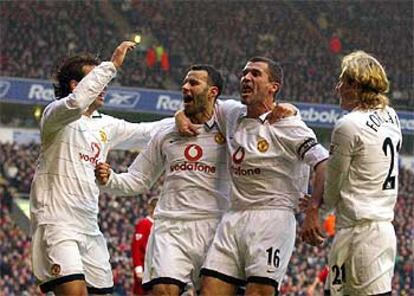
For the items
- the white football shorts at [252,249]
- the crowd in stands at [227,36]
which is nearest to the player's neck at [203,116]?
the white football shorts at [252,249]

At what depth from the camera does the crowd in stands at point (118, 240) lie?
1878 cm

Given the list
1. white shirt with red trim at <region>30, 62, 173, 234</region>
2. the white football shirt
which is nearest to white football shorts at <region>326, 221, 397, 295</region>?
the white football shirt

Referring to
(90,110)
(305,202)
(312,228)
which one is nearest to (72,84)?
(90,110)

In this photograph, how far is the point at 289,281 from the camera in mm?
19812

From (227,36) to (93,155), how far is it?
26271 millimetres

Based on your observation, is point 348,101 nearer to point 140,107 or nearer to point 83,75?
point 83,75

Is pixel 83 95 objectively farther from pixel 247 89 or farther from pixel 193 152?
pixel 247 89

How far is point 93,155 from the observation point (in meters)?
Answer: 7.17

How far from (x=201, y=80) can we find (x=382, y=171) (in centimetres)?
156

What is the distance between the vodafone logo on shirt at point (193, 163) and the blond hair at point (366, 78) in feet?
4.21

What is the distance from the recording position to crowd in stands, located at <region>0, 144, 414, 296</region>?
61.6ft

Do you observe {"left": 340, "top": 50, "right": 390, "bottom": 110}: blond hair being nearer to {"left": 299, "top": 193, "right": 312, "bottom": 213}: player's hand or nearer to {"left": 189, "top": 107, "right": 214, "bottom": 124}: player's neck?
{"left": 299, "top": 193, "right": 312, "bottom": 213}: player's hand


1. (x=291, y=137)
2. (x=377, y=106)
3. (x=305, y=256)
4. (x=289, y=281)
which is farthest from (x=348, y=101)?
(x=305, y=256)

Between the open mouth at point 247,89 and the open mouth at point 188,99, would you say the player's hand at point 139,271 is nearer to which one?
the open mouth at point 188,99
